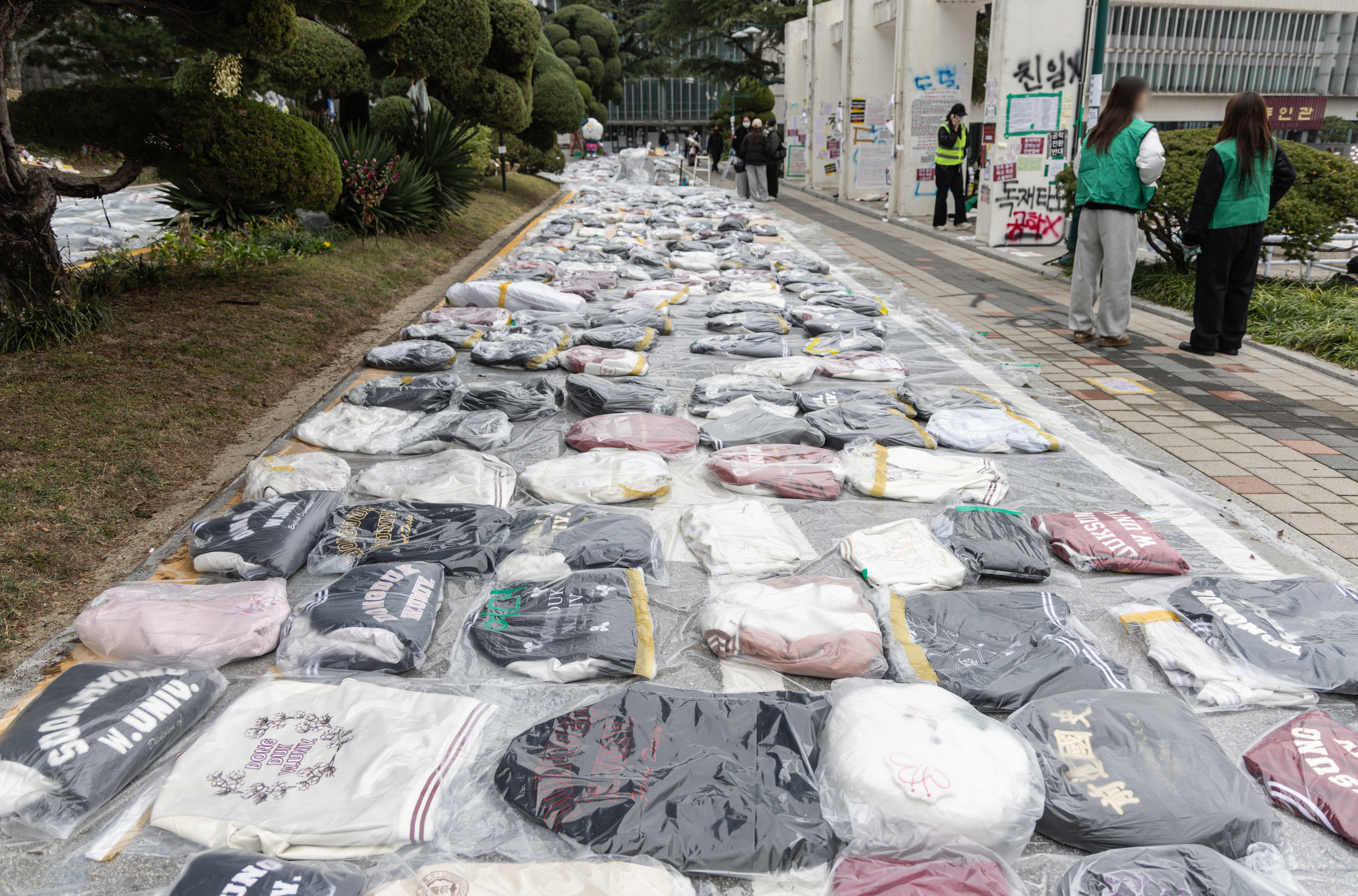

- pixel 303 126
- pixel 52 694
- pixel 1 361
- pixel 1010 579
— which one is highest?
pixel 303 126

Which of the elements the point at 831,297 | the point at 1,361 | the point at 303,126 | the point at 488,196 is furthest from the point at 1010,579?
the point at 488,196

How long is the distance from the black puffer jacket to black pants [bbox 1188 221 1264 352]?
12093mm

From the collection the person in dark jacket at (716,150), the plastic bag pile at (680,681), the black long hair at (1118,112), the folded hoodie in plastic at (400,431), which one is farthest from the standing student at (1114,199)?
the person in dark jacket at (716,150)

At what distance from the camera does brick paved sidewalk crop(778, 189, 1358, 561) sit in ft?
10.8

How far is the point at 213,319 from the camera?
506 cm

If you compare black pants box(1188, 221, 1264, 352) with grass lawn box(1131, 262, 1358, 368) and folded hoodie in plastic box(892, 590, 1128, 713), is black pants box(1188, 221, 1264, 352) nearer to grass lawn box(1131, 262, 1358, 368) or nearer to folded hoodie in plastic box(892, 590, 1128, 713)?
grass lawn box(1131, 262, 1358, 368)

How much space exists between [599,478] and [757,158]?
1446cm

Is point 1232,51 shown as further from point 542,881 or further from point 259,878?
point 259,878

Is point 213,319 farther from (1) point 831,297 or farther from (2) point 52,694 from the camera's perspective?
(1) point 831,297

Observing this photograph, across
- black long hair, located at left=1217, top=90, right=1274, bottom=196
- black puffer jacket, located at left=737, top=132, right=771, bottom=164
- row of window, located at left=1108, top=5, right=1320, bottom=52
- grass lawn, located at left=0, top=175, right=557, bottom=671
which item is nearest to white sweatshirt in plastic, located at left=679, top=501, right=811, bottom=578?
grass lawn, located at left=0, top=175, right=557, bottom=671

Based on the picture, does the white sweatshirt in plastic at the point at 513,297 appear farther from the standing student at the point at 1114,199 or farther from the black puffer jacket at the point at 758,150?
the black puffer jacket at the point at 758,150

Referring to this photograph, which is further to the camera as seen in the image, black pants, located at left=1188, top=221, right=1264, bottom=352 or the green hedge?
black pants, located at left=1188, top=221, right=1264, bottom=352

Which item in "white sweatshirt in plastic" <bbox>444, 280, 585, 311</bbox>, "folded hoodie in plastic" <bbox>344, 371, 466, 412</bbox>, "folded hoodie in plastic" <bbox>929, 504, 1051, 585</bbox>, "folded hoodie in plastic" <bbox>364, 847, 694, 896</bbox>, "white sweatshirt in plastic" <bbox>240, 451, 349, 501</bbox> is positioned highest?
"white sweatshirt in plastic" <bbox>444, 280, 585, 311</bbox>

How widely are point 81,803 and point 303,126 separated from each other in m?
4.85
